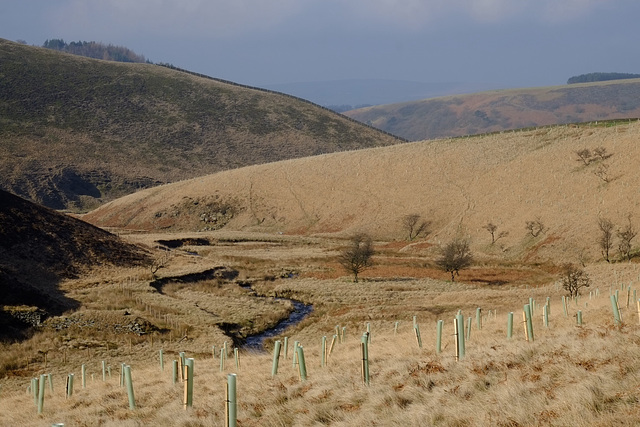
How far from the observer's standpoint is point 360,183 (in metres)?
112

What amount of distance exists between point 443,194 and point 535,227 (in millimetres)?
25277

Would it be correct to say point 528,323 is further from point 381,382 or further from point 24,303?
point 24,303

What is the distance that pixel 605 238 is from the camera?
56750 mm

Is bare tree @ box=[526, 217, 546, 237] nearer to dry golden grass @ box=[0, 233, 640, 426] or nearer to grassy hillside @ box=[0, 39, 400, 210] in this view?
dry golden grass @ box=[0, 233, 640, 426]

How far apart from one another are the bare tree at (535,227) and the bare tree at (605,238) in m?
8.46

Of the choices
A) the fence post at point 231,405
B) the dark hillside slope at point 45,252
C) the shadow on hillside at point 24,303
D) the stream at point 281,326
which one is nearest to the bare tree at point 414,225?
the dark hillside slope at point 45,252

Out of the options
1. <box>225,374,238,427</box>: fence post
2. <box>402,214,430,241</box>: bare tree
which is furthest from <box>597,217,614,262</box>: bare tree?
<box>225,374,238,427</box>: fence post

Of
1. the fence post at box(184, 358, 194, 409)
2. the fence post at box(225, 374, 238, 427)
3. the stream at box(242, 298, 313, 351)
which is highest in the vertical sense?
the fence post at box(225, 374, 238, 427)

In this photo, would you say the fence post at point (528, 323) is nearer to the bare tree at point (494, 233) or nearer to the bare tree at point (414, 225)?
the bare tree at point (494, 233)

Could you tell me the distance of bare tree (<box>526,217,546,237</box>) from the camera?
71250mm

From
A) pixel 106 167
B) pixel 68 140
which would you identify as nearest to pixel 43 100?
pixel 68 140

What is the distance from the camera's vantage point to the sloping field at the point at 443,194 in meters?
71.7

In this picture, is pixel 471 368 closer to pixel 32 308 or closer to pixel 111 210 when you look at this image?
pixel 32 308

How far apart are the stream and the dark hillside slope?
12719 millimetres
